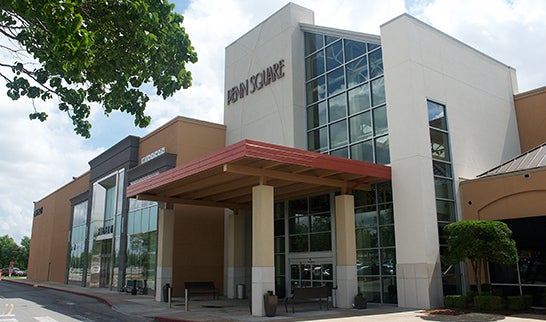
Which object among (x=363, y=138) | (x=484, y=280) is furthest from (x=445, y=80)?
(x=484, y=280)

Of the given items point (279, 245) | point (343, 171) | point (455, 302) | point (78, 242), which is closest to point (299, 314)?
point (343, 171)

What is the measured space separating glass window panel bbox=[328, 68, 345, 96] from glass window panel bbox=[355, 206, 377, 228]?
604cm

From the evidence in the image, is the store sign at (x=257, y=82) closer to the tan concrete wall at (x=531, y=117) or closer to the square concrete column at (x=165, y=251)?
the square concrete column at (x=165, y=251)

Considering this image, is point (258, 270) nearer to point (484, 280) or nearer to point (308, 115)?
point (484, 280)

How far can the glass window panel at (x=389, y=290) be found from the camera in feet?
63.0

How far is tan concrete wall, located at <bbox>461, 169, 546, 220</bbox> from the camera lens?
1786 cm

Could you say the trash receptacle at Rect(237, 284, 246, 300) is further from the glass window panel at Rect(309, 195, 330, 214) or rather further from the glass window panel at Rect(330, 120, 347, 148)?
the glass window panel at Rect(330, 120, 347, 148)

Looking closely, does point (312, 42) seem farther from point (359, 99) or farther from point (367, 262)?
point (367, 262)

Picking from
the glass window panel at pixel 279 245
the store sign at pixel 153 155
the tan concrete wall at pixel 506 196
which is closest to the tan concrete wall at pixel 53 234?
the store sign at pixel 153 155

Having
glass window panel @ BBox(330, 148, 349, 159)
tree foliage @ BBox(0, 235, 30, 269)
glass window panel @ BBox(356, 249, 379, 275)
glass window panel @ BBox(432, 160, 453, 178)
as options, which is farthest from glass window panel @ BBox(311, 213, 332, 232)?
tree foliage @ BBox(0, 235, 30, 269)

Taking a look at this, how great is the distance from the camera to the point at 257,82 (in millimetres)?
28016

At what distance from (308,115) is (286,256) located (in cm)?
741

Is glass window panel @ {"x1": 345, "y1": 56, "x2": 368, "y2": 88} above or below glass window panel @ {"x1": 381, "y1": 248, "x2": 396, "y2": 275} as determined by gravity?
above

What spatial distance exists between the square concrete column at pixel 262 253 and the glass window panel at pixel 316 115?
26.1 ft
